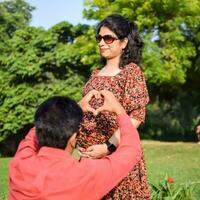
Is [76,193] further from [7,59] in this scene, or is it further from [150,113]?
[150,113]

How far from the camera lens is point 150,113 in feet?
92.8

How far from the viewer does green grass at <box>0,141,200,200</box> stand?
1027 cm

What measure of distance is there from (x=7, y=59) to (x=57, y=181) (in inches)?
744

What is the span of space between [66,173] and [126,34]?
1.10 meters

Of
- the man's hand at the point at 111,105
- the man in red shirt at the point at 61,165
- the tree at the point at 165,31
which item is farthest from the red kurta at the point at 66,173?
the tree at the point at 165,31

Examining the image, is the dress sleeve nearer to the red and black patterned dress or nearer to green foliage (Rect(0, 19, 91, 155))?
the red and black patterned dress

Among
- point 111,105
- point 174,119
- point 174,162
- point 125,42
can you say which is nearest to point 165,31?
point 174,119

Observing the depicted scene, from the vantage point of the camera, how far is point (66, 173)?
2146 mm

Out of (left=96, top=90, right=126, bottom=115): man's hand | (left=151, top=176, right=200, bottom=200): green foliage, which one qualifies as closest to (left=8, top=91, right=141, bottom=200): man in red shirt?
(left=96, top=90, right=126, bottom=115): man's hand

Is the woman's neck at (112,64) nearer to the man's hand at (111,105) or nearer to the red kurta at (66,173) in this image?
the man's hand at (111,105)

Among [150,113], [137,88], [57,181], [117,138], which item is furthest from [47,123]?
[150,113]

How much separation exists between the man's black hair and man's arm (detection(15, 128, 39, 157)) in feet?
0.32

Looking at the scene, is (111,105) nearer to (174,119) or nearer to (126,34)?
(126,34)

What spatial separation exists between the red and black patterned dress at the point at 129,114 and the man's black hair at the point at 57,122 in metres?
0.59
